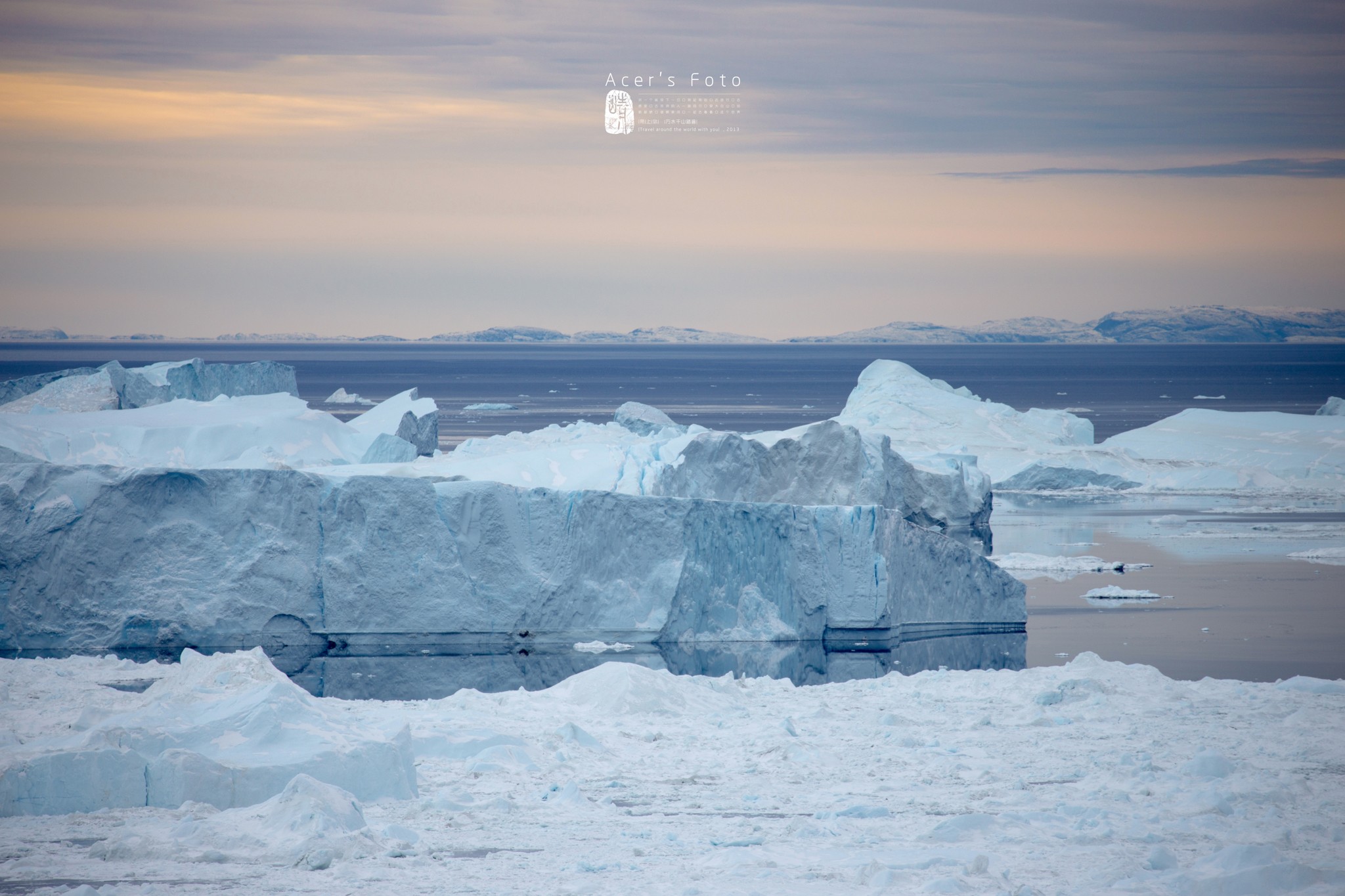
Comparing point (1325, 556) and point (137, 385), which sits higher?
point (137, 385)

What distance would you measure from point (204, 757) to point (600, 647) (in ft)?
18.0

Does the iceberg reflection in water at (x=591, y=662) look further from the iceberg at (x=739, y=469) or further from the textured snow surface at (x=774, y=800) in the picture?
the textured snow surface at (x=774, y=800)

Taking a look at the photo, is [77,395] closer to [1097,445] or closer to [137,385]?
[137,385]

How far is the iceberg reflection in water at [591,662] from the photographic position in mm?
9727

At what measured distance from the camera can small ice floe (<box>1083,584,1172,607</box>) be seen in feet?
43.7

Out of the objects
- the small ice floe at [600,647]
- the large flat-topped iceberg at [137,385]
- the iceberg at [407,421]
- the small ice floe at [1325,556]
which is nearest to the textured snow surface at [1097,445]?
the small ice floe at [1325,556]

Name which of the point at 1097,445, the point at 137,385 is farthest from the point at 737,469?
the point at 1097,445

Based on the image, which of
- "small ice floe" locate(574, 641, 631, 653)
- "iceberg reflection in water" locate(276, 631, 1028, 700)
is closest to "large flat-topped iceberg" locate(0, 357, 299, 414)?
"iceberg reflection in water" locate(276, 631, 1028, 700)

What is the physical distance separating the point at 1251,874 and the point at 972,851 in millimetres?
1000

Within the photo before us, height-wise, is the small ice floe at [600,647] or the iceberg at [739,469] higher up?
the iceberg at [739,469]

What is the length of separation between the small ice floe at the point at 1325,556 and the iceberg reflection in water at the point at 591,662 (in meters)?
6.46

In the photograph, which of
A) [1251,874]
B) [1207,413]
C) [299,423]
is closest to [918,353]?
[1207,413]

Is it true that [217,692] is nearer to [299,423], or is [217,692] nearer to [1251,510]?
[299,423]

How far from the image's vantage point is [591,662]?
34.3 ft
